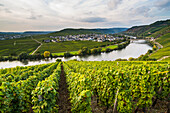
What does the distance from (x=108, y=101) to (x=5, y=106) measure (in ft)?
19.3

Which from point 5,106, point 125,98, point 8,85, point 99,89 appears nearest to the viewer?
point 5,106

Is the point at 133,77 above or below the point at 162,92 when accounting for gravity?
above

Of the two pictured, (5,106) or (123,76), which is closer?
(5,106)

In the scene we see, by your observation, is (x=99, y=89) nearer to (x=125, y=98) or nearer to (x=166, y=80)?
(x=125, y=98)

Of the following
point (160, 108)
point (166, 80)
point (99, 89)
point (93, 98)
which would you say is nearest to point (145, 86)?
point (166, 80)

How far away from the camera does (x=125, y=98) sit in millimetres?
5859

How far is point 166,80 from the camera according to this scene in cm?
648

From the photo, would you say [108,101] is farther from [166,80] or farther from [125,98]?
[166,80]

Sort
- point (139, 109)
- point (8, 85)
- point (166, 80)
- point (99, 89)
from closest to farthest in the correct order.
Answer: point (8, 85), point (166, 80), point (139, 109), point (99, 89)

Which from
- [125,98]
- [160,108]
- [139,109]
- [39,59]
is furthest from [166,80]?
[39,59]

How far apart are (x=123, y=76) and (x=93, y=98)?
13.1 ft

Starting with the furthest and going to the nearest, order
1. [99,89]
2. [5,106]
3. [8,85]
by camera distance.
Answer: [99,89] → [8,85] → [5,106]

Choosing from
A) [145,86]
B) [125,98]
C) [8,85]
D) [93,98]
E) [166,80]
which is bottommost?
[93,98]

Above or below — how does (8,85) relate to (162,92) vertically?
above
